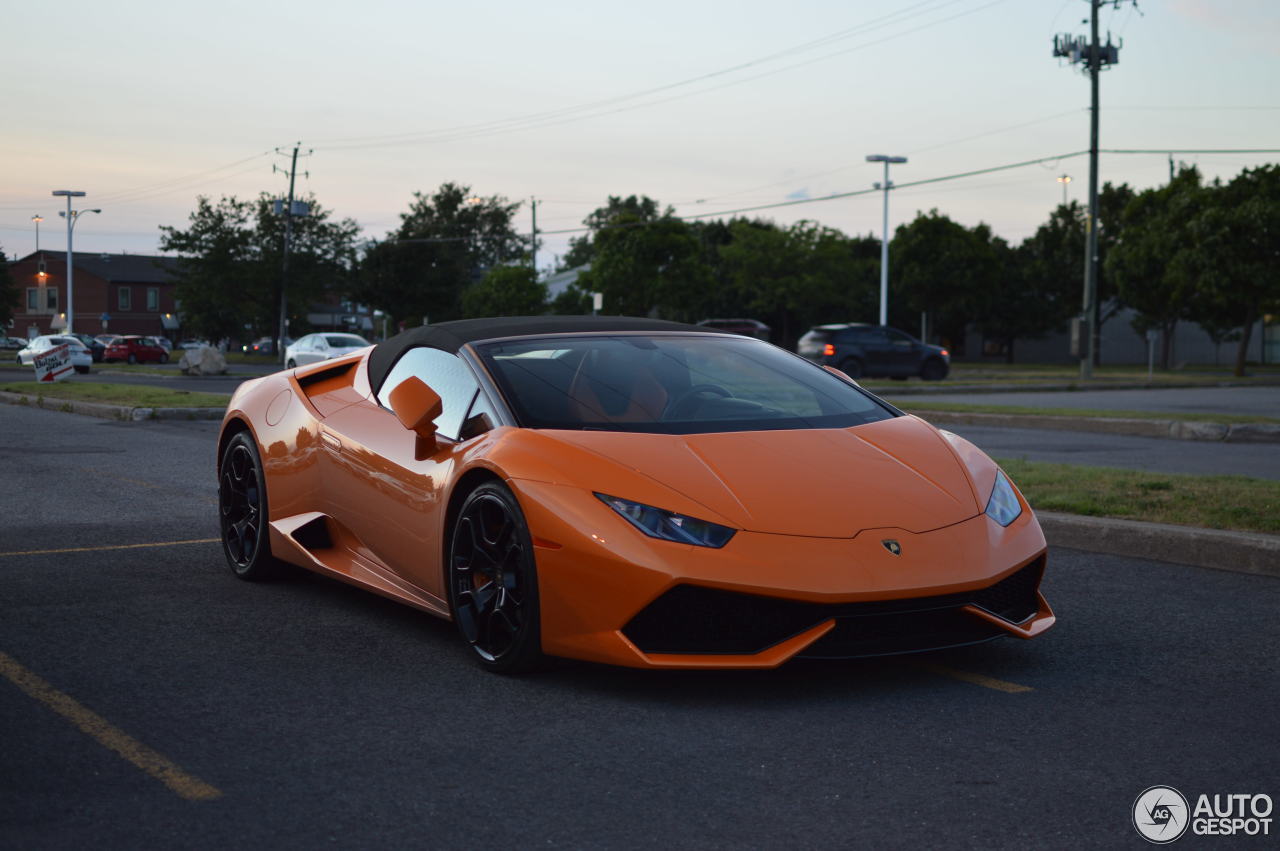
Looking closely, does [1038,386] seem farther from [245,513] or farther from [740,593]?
[740,593]

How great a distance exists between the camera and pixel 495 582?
4.52m

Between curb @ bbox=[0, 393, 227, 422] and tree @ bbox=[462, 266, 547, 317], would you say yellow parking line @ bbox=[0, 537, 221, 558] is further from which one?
tree @ bbox=[462, 266, 547, 317]

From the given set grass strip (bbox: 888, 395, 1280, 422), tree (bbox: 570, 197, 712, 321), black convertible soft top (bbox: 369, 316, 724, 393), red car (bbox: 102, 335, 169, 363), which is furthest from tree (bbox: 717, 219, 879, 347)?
black convertible soft top (bbox: 369, 316, 724, 393)

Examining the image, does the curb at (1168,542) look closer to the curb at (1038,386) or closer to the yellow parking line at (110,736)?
the yellow parking line at (110,736)

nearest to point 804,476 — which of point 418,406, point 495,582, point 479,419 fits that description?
point 495,582

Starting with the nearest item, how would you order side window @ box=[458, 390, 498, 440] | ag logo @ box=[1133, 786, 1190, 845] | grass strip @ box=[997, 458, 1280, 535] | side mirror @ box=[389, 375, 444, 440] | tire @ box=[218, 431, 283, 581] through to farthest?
ag logo @ box=[1133, 786, 1190, 845]
side window @ box=[458, 390, 498, 440]
side mirror @ box=[389, 375, 444, 440]
tire @ box=[218, 431, 283, 581]
grass strip @ box=[997, 458, 1280, 535]

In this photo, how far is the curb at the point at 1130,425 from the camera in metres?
15.8

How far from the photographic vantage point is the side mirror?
194 inches

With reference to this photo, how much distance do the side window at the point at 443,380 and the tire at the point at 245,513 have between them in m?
0.99

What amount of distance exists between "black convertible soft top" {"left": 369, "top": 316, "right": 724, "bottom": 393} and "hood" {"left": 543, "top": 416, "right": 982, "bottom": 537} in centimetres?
95

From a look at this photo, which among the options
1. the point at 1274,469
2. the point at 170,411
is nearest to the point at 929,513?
the point at 1274,469

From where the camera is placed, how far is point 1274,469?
480 inches

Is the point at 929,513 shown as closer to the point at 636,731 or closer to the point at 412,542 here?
the point at 636,731

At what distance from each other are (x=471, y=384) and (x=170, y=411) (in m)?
14.6
